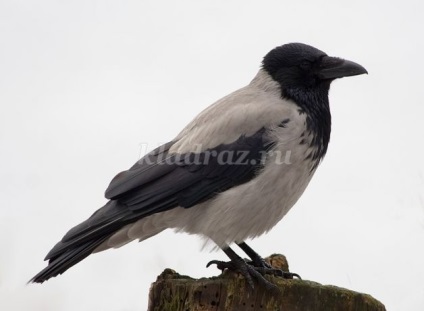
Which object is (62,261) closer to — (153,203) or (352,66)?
(153,203)

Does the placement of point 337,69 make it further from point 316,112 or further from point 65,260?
point 65,260

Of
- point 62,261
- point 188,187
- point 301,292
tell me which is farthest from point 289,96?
point 62,261

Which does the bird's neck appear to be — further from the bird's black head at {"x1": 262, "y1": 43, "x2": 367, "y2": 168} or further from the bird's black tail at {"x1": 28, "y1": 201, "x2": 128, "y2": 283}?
the bird's black tail at {"x1": 28, "y1": 201, "x2": 128, "y2": 283}

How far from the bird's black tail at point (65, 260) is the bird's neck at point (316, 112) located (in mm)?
2473

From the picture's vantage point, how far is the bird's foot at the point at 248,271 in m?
6.20

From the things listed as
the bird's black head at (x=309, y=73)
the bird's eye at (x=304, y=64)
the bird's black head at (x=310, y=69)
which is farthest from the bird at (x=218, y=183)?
the bird's eye at (x=304, y=64)

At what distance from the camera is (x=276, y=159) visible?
7168 millimetres

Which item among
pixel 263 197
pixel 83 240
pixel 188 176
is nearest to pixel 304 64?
pixel 263 197

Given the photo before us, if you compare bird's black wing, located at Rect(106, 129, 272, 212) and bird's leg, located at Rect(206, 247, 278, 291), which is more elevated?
bird's black wing, located at Rect(106, 129, 272, 212)

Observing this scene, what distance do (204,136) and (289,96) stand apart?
116cm

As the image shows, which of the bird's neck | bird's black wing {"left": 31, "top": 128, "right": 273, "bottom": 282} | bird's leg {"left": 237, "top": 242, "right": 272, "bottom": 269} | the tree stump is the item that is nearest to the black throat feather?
the bird's neck

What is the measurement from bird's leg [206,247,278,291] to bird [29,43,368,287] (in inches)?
0.6

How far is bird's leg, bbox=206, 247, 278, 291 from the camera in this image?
623cm

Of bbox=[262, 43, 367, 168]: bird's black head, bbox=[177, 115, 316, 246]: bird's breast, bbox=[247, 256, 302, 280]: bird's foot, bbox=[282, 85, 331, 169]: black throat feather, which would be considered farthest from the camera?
bbox=[262, 43, 367, 168]: bird's black head
